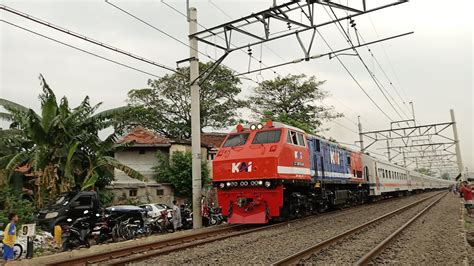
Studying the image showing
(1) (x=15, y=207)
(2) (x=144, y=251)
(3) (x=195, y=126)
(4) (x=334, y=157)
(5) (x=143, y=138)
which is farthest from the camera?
(5) (x=143, y=138)

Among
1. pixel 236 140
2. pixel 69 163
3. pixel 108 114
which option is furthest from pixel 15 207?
pixel 236 140

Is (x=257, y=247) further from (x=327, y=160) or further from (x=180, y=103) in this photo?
(x=180, y=103)

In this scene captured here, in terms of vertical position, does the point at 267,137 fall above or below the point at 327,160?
above

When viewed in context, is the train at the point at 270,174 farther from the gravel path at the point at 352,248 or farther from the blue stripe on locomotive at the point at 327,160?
the gravel path at the point at 352,248

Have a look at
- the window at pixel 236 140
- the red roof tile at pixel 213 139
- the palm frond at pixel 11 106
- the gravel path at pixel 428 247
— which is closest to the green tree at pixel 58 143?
the palm frond at pixel 11 106

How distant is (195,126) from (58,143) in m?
6.14

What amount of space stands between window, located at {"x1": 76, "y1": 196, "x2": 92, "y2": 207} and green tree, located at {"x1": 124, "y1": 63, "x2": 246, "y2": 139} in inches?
934

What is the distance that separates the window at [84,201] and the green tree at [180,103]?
77.8 feet

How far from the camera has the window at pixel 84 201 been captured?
1303cm

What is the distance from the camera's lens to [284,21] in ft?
38.0

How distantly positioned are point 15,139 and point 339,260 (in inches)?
581

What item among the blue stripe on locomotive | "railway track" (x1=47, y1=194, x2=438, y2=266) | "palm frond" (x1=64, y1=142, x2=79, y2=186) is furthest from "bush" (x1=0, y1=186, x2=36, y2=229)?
the blue stripe on locomotive

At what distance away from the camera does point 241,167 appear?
473 inches

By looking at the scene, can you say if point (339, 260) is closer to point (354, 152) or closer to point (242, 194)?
point (242, 194)
